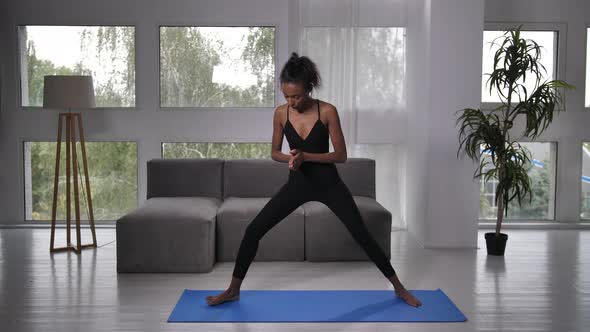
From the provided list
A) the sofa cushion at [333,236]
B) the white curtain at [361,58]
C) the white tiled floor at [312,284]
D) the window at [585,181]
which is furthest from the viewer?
the window at [585,181]

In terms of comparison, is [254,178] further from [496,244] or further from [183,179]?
[496,244]

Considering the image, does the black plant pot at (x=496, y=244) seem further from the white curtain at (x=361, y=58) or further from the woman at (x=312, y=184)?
the woman at (x=312, y=184)

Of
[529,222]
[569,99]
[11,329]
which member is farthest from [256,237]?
[569,99]

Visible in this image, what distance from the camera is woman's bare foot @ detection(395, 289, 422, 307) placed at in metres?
3.53

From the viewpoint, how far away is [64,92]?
4.98 meters

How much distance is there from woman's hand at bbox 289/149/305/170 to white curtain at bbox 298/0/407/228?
259cm

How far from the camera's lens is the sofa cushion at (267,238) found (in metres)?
4.67

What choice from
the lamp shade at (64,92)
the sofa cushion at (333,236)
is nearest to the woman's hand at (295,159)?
the sofa cushion at (333,236)

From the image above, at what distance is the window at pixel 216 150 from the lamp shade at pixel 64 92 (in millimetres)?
1273

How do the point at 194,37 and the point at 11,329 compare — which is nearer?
the point at 11,329

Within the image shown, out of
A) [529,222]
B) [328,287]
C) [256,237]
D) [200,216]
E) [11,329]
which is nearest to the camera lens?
[11,329]

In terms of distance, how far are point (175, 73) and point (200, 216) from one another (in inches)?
84.8

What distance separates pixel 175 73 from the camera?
606 centimetres

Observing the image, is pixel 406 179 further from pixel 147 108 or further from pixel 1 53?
pixel 1 53
